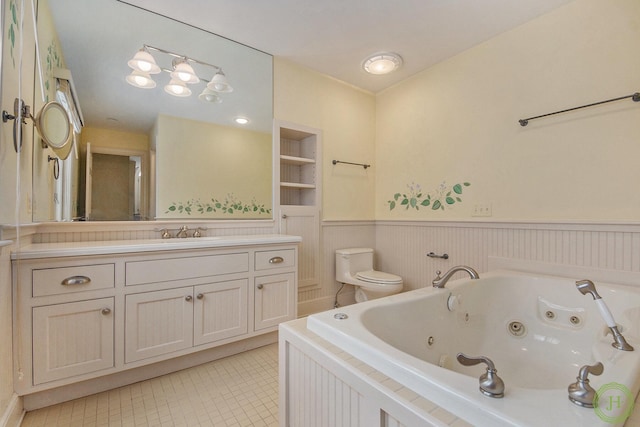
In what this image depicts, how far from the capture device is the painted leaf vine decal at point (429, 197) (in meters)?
2.33

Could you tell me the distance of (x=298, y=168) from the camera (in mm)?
2760

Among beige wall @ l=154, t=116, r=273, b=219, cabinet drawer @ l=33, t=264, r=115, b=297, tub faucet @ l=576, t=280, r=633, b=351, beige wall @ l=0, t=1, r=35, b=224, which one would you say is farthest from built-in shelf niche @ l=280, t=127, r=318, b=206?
tub faucet @ l=576, t=280, r=633, b=351

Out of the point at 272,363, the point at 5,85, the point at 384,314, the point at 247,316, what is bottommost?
the point at 272,363

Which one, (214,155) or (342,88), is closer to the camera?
(214,155)

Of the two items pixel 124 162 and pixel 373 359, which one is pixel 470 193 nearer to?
pixel 373 359

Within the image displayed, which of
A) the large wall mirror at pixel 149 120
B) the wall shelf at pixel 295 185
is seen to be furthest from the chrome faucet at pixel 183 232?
the wall shelf at pixel 295 185

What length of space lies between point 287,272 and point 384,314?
100cm

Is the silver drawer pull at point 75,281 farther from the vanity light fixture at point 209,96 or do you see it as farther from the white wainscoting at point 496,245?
the white wainscoting at point 496,245

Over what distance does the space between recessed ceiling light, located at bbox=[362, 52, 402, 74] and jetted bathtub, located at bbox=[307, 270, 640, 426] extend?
1860 millimetres

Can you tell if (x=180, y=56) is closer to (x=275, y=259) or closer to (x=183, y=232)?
(x=183, y=232)

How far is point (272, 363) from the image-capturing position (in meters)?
1.82

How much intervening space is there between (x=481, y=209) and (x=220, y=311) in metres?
2.03

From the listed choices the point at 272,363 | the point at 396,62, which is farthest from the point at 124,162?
the point at 396,62

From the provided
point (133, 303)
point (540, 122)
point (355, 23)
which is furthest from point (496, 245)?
point (133, 303)
